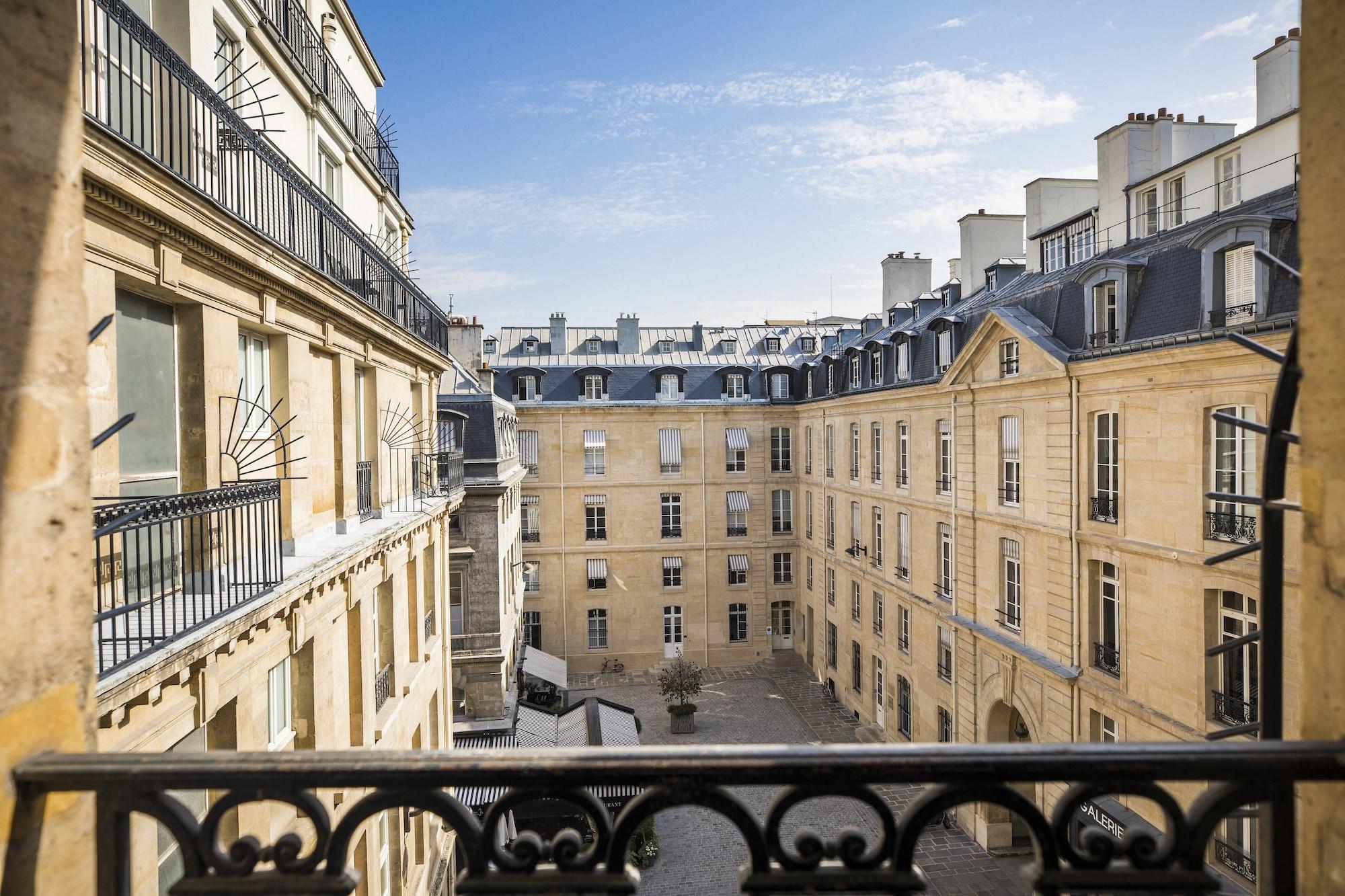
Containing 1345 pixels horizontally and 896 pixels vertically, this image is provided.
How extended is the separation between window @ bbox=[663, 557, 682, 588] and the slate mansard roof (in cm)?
708

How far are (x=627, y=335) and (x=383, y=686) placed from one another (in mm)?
27871

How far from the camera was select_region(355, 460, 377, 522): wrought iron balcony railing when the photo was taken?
33.6 feet

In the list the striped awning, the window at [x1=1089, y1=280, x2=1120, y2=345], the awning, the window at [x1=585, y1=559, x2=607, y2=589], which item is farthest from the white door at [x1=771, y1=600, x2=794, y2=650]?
the window at [x1=1089, y1=280, x2=1120, y2=345]

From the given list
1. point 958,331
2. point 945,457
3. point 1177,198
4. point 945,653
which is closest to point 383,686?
point 945,653

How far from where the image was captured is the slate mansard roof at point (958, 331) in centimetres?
1338

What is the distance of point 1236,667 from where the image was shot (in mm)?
12562

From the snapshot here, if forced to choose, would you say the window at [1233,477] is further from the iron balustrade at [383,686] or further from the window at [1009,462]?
the iron balustrade at [383,686]

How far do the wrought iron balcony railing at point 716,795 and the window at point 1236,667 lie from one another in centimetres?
1291

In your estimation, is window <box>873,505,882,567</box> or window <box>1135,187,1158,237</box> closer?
window <box>1135,187,1158,237</box>

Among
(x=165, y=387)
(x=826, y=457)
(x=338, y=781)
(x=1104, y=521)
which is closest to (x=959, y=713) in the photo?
(x=1104, y=521)

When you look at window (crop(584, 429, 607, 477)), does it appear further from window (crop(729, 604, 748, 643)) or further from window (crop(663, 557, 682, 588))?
window (crop(729, 604, 748, 643))

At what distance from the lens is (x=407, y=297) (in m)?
13.7

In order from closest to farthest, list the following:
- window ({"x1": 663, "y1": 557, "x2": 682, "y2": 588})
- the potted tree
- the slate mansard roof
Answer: the slate mansard roof → the potted tree → window ({"x1": 663, "y1": 557, "x2": 682, "y2": 588})

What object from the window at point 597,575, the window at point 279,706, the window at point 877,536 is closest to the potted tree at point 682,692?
the window at point 597,575
